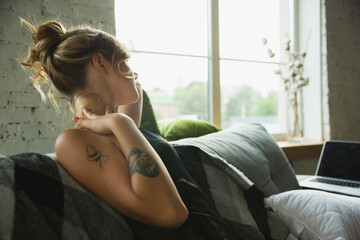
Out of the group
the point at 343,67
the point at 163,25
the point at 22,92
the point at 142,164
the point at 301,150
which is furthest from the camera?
the point at 343,67

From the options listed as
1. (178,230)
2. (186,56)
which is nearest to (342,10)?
(186,56)

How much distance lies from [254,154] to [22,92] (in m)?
1.27

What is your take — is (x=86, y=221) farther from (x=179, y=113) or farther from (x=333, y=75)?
(x=333, y=75)

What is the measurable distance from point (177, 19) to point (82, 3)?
2.95 ft

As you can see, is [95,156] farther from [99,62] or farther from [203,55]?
[203,55]

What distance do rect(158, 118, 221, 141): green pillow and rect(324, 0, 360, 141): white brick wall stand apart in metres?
1.74

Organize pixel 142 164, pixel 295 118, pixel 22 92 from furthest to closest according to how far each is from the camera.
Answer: pixel 295 118
pixel 22 92
pixel 142 164

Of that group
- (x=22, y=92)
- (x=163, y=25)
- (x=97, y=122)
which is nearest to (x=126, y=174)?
(x=97, y=122)

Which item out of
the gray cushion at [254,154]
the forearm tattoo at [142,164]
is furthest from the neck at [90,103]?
the gray cushion at [254,154]

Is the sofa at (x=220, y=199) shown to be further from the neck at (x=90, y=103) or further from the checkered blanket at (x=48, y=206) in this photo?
the neck at (x=90, y=103)

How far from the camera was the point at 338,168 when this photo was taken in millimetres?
1744

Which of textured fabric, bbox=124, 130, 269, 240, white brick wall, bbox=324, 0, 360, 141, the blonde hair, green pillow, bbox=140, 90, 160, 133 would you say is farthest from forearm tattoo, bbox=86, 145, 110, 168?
white brick wall, bbox=324, 0, 360, 141

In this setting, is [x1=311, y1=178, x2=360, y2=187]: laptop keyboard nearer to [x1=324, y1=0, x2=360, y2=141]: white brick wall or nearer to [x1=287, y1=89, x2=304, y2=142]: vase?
[x1=287, y1=89, x2=304, y2=142]: vase

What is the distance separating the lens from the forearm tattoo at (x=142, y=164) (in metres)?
0.74
